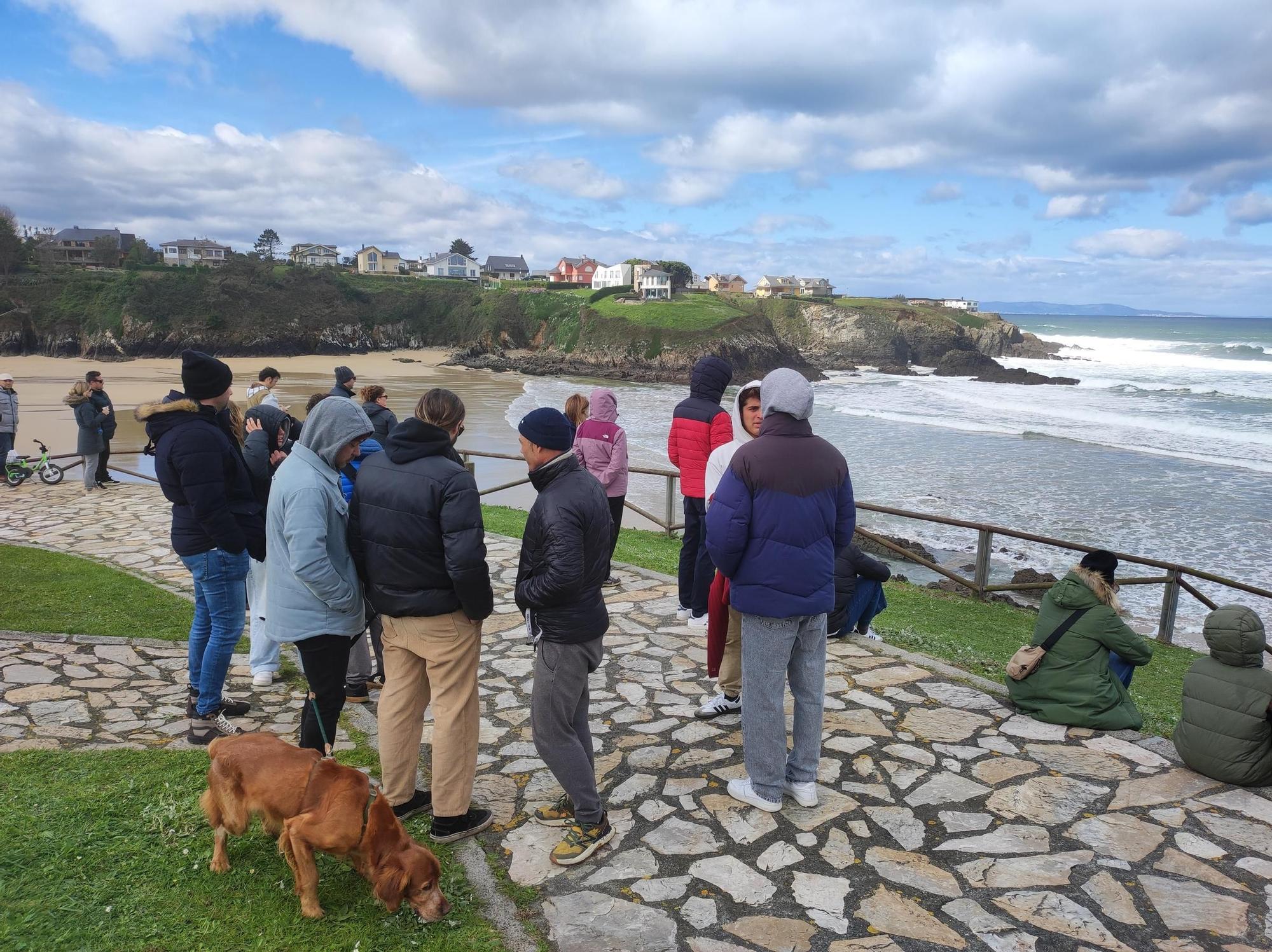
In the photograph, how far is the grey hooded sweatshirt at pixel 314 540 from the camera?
352 cm

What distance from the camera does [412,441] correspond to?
11.1 feet

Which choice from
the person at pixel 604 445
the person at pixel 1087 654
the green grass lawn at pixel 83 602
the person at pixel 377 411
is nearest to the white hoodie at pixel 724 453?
the person at pixel 604 445

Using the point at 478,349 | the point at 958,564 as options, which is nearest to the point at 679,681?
the point at 958,564

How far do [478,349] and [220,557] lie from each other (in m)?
66.7

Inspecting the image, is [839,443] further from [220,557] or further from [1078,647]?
[220,557]

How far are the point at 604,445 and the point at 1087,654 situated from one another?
3.94m

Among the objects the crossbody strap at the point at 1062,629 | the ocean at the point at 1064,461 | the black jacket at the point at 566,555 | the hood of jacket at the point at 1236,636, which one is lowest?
the ocean at the point at 1064,461

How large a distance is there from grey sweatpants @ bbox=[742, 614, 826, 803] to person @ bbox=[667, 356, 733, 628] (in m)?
2.19

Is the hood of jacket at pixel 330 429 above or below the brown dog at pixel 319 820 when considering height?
above

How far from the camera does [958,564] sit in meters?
14.0

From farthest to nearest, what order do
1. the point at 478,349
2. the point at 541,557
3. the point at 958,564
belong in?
1. the point at 478,349
2. the point at 958,564
3. the point at 541,557

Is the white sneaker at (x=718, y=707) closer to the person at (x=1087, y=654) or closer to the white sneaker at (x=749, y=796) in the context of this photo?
the white sneaker at (x=749, y=796)

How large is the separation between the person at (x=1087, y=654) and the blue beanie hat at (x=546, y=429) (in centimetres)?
348

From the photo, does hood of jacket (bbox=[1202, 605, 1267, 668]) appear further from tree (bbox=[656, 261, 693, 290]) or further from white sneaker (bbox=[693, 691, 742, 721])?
tree (bbox=[656, 261, 693, 290])
